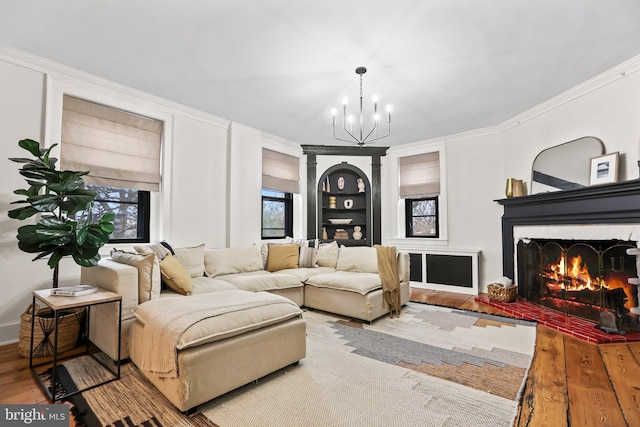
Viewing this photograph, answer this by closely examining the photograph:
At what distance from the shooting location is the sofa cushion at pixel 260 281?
10.8 feet

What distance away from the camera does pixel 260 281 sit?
3426 millimetres

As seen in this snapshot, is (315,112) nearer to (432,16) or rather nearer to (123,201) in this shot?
(432,16)

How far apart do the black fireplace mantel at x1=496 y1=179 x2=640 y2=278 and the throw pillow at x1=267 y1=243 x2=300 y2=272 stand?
2.97 m

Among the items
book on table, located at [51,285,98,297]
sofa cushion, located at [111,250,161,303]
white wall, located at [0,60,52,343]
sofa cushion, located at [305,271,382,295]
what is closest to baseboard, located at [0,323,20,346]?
white wall, located at [0,60,52,343]

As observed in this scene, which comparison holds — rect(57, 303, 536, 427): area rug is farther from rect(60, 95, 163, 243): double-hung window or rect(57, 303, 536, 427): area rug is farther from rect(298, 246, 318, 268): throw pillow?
rect(60, 95, 163, 243): double-hung window

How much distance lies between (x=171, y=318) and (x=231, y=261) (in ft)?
6.14

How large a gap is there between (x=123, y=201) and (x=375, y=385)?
328cm

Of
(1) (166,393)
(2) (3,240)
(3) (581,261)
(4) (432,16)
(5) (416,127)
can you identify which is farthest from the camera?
(5) (416,127)

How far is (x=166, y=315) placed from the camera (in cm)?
194

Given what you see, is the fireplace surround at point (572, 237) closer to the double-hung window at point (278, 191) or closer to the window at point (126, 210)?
the double-hung window at point (278, 191)

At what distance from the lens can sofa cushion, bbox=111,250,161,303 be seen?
7.79 ft

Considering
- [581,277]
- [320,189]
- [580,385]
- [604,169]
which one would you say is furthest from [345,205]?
[580,385]

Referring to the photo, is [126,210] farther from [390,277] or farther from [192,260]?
[390,277]

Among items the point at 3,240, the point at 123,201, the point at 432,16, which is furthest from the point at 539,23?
the point at 3,240
